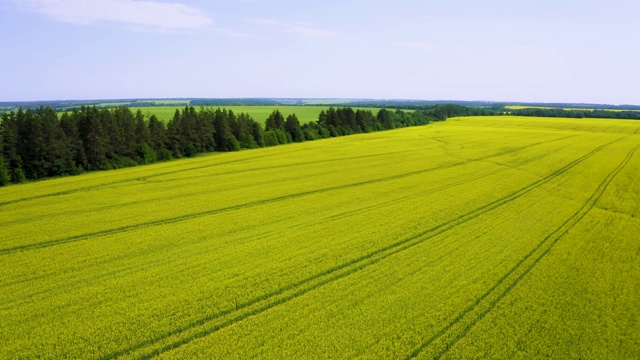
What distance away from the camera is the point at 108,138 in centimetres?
4509

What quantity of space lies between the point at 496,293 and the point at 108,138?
47109 millimetres

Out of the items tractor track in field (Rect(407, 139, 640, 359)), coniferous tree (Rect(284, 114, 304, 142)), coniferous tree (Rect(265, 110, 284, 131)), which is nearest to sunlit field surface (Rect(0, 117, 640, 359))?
tractor track in field (Rect(407, 139, 640, 359))

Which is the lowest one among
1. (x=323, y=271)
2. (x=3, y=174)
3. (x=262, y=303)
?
(x=3, y=174)

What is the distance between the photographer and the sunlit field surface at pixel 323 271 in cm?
1012

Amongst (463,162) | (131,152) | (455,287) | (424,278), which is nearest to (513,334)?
(455,287)

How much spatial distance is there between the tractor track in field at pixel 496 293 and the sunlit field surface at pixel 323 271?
6 cm

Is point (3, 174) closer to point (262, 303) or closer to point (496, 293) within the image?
point (262, 303)

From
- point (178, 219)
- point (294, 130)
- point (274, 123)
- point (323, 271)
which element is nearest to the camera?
point (323, 271)

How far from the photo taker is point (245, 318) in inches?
440

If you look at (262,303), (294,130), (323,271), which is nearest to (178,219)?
A: (323,271)

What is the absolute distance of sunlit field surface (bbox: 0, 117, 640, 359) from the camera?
1012 centimetres

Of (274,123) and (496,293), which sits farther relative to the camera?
(274,123)

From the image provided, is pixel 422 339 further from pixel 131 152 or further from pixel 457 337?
pixel 131 152

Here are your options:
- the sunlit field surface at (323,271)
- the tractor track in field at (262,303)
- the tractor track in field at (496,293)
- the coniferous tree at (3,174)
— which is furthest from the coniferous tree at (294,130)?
the tractor track in field at (496,293)
